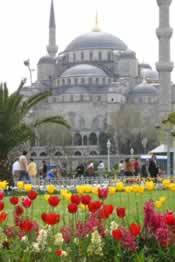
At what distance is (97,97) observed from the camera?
3334 inches

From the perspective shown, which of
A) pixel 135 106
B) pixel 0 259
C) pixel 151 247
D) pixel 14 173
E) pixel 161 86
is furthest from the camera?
pixel 135 106

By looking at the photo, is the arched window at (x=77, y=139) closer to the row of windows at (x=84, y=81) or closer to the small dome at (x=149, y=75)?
the row of windows at (x=84, y=81)

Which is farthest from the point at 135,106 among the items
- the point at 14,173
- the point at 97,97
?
the point at 14,173

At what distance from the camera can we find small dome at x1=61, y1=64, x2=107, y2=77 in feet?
279

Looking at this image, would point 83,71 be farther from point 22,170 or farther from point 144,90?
point 22,170

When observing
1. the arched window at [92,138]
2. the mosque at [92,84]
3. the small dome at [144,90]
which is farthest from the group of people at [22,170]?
the small dome at [144,90]

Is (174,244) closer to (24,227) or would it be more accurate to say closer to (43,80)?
(24,227)

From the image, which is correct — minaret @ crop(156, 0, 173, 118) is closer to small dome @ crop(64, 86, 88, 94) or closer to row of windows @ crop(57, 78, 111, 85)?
small dome @ crop(64, 86, 88, 94)

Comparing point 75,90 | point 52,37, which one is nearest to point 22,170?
point 75,90

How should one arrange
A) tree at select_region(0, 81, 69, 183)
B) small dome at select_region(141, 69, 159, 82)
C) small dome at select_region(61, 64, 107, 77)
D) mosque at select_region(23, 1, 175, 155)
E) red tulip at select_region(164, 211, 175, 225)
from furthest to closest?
small dome at select_region(141, 69, 159, 82)
small dome at select_region(61, 64, 107, 77)
mosque at select_region(23, 1, 175, 155)
tree at select_region(0, 81, 69, 183)
red tulip at select_region(164, 211, 175, 225)

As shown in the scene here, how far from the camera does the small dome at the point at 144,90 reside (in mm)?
82375

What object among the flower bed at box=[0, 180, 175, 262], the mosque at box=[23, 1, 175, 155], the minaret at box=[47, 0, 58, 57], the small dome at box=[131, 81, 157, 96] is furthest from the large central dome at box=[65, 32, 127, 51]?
the flower bed at box=[0, 180, 175, 262]

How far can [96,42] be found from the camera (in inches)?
3501

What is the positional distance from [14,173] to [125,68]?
72134 millimetres
